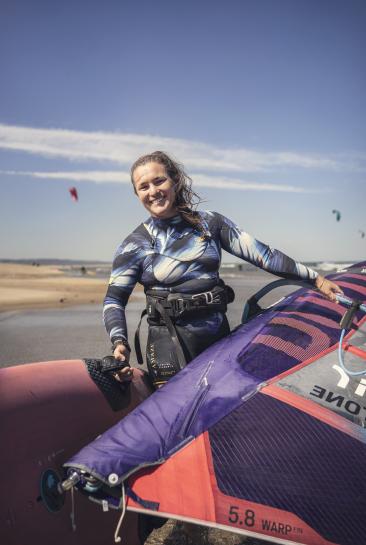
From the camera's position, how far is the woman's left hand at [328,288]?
2537mm

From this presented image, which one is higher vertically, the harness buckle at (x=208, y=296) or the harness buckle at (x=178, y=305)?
the harness buckle at (x=208, y=296)

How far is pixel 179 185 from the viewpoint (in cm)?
273

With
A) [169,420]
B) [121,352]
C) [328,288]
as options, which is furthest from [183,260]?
[169,420]

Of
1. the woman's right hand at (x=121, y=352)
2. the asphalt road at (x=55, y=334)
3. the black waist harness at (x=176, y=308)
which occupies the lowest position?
the asphalt road at (x=55, y=334)

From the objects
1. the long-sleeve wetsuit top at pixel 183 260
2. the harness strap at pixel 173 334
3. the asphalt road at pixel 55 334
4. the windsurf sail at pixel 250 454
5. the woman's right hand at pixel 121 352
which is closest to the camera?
the windsurf sail at pixel 250 454

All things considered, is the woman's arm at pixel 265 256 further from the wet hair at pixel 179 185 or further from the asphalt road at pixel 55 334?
the asphalt road at pixel 55 334

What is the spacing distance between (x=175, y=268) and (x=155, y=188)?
49 centimetres

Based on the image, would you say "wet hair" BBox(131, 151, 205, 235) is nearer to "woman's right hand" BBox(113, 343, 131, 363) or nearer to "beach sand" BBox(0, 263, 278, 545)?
"woman's right hand" BBox(113, 343, 131, 363)

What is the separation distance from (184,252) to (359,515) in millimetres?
1529

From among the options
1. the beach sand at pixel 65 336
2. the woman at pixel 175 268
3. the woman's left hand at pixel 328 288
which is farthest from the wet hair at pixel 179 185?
the beach sand at pixel 65 336

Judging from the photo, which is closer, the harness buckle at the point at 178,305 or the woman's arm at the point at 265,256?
the harness buckle at the point at 178,305

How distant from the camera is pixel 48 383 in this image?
2193mm

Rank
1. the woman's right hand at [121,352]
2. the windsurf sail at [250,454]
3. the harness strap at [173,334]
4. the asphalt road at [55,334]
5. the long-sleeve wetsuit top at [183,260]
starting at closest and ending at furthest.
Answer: the windsurf sail at [250,454]
the woman's right hand at [121,352]
the harness strap at [173,334]
the long-sleeve wetsuit top at [183,260]
the asphalt road at [55,334]

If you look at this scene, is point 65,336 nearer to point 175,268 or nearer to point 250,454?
point 175,268
